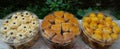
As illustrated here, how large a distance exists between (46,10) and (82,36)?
58cm

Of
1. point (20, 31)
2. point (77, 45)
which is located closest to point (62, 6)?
point (77, 45)

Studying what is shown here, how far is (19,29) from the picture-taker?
1322 millimetres

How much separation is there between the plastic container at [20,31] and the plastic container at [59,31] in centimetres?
5

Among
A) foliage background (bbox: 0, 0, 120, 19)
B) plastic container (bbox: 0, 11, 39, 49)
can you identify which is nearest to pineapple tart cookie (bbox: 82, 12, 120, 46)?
plastic container (bbox: 0, 11, 39, 49)

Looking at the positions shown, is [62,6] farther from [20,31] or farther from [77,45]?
[20,31]

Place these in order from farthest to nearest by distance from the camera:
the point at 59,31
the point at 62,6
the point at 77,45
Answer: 1. the point at 62,6
2. the point at 77,45
3. the point at 59,31

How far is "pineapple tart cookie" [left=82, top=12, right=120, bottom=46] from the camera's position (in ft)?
4.27

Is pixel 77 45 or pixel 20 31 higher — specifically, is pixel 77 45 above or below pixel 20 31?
below

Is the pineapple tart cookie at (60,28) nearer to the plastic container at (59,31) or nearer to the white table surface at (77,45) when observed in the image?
the plastic container at (59,31)

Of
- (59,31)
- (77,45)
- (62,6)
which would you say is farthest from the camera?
(62,6)

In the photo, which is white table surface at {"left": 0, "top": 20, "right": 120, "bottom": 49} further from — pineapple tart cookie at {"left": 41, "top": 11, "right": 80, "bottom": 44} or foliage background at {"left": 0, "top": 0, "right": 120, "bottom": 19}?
foliage background at {"left": 0, "top": 0, "right": 120, "bottom": 19}

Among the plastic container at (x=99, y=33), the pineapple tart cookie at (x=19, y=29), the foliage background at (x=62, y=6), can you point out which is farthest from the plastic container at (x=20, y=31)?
the foliage background at (x=62, y=6)

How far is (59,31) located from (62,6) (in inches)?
25.0

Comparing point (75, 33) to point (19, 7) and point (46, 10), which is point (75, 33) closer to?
point (46, 10)
